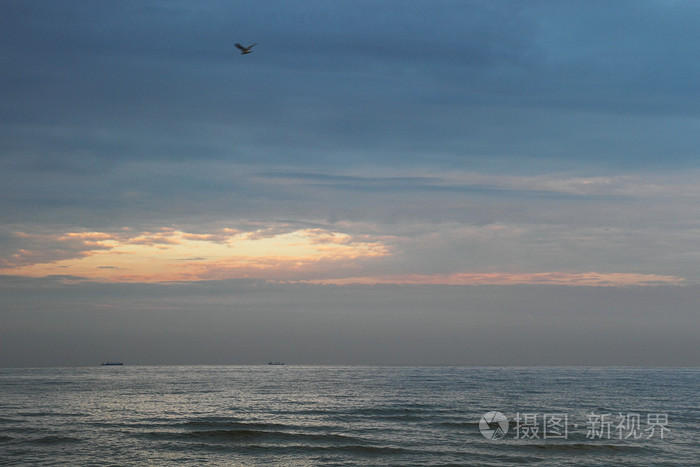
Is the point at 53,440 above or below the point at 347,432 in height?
above

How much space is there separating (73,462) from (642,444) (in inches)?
1704

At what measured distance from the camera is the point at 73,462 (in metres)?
37.0

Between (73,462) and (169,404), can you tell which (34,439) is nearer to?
(73,462)

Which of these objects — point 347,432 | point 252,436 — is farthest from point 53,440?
point 347,432

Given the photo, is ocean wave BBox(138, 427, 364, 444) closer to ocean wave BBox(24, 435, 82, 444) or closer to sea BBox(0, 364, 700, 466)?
sea BBox(0, 364, 700, 466)

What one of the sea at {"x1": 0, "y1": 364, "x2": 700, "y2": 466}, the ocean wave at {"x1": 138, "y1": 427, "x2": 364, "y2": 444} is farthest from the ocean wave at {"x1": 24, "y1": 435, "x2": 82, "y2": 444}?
the ocean wave at {"x1": 138, "y1": 427, "x2": 364, "y2": 444}

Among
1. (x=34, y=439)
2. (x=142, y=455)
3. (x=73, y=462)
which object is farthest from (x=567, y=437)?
(x=34, y=439)

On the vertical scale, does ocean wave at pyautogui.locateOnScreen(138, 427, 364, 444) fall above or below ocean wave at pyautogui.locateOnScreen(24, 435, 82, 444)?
below

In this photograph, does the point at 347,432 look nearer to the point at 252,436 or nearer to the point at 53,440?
the point at 252,436

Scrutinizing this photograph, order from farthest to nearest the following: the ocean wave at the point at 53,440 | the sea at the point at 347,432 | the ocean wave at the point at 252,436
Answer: the ocean wave at the point at 252,436, the ocean wave at the point at 53,440, the sea at the point at 347,432

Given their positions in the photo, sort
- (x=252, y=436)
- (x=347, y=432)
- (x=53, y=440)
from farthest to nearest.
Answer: (x=347, y=432) < (x=252, y=436) < (x=53, y=440)

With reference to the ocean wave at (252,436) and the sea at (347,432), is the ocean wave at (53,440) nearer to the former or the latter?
the sea at (347,432)

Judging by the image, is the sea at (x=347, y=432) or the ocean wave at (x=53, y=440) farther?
the ocean wave at (x=53, y=440)

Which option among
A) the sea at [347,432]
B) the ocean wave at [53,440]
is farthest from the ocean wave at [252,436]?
the ocean wave at [53,440]
